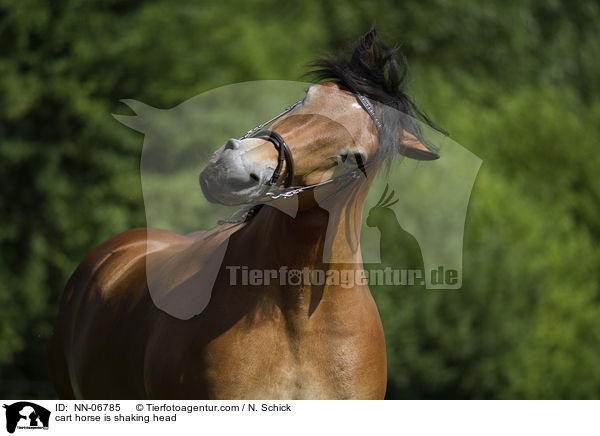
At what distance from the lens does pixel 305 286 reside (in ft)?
9.23

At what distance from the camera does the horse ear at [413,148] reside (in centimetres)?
296

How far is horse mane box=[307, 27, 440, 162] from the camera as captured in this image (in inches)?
113

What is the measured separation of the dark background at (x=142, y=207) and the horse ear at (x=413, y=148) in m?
3.25

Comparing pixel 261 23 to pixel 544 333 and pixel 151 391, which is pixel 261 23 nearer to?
pixel 544 333

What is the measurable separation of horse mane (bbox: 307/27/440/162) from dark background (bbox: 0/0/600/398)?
125 inches

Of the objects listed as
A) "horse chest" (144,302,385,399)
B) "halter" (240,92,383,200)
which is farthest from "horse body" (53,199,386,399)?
"halter" (240,92,383,200)

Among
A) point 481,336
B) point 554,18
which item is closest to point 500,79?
point 554,18

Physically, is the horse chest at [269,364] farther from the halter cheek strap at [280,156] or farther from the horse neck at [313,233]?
the halter cheek strap at [280,156]

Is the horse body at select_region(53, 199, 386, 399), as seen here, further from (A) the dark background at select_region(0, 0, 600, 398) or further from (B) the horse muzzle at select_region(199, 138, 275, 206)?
(A) the dark background at select_region(0, 0, 600, 398)

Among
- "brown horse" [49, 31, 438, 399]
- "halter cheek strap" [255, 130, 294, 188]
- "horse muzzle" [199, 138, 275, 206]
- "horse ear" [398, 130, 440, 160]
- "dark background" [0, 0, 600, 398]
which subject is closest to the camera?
"horse muzzle" [199, 138, 275, 206]
